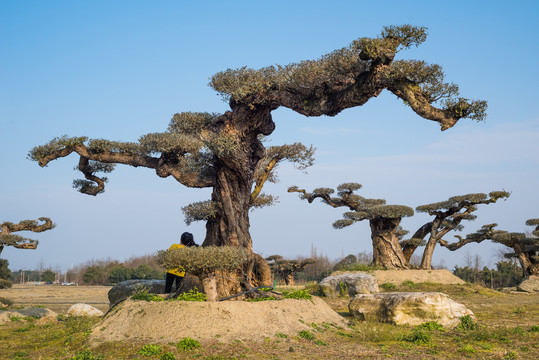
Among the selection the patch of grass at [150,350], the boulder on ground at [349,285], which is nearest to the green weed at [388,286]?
the boulder on ground at [349,285]

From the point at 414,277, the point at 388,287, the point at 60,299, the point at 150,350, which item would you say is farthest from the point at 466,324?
the point at 60,299

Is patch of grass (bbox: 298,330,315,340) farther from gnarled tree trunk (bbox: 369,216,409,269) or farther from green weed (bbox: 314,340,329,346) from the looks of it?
gnarled tree trunk (bbox: 369,216,409,269)

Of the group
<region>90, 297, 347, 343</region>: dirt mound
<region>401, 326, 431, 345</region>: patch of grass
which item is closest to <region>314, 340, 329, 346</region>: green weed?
<region>90, 297, 347, 343</region>: dirt mound

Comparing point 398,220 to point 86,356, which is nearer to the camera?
point 86,356

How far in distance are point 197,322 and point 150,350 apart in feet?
4.43

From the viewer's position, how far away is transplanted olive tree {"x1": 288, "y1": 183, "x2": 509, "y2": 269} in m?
27.0

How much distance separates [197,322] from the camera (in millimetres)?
9125

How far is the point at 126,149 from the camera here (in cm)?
1377

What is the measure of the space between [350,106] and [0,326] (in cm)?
1276

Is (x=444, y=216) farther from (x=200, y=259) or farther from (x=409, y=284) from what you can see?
(x=200, y=259)

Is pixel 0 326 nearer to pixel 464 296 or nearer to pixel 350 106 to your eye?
pixel 350 106

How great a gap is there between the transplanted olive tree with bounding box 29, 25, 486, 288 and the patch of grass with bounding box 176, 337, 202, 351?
199 inches

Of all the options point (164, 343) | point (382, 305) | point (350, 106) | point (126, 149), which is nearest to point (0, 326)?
point (126, 149)

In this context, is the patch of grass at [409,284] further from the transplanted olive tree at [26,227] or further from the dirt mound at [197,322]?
the transplanted olive tree at [26,227]
